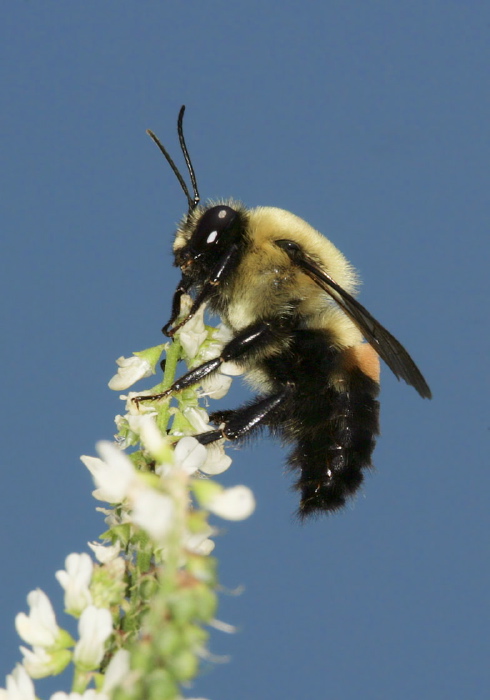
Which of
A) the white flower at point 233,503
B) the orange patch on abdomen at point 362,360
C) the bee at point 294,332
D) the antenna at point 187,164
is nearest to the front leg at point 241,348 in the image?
the bee at point 294,332

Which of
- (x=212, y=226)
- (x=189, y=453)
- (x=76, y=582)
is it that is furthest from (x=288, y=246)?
(x=76, y=582)

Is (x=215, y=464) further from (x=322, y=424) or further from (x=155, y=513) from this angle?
(x=155, y=513)

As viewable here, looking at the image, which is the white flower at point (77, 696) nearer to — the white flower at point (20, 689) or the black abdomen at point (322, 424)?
the white flower at point (20, 689)

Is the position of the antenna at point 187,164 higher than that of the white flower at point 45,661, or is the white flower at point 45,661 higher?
the antenna at point 187,164

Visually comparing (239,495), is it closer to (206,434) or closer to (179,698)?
(179,698)

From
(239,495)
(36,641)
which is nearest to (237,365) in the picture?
(36,641)

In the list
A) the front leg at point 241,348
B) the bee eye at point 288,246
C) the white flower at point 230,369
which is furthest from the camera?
the bee eye at point 288,246

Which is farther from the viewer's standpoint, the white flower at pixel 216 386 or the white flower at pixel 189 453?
the white flower at pixel 216 386
